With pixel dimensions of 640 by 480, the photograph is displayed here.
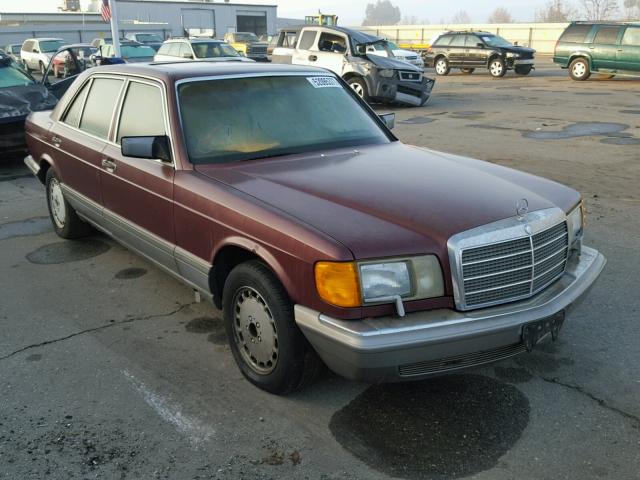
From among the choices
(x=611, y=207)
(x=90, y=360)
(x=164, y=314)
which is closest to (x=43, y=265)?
(x=164, y=314)

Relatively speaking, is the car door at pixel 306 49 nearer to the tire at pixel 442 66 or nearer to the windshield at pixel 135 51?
the windshield at pixel 135 51

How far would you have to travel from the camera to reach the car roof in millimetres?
4250

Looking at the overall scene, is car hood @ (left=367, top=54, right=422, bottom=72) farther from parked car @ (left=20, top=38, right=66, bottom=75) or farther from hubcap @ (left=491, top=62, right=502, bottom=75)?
parked car @ (left=20, top=38, right=66, bottom=75)

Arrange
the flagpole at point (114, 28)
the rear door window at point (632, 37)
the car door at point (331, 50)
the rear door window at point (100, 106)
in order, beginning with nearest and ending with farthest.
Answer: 1. the rear door window at point (100, 106)
2. the car door at point (331, 50)
3. the flagpole at point (114, 28)
4. the rear door window at point (632, 37)

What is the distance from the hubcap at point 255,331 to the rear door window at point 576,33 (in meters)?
21.1

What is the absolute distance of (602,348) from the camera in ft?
12.7

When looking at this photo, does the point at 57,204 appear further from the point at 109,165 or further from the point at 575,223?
the point at 575,223

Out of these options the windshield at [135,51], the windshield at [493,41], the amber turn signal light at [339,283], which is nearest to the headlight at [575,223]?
the amber turn signal light at [339,283]

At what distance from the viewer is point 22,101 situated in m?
9.83

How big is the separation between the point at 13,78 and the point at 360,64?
771 cm

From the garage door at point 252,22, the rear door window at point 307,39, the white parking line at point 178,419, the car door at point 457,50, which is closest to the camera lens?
the white parking line at point 178,419

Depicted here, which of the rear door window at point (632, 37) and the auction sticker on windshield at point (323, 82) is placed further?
the rear door window at point (632, 37)

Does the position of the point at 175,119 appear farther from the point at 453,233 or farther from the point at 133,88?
the point at 453,233

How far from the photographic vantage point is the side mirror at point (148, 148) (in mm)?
3871
